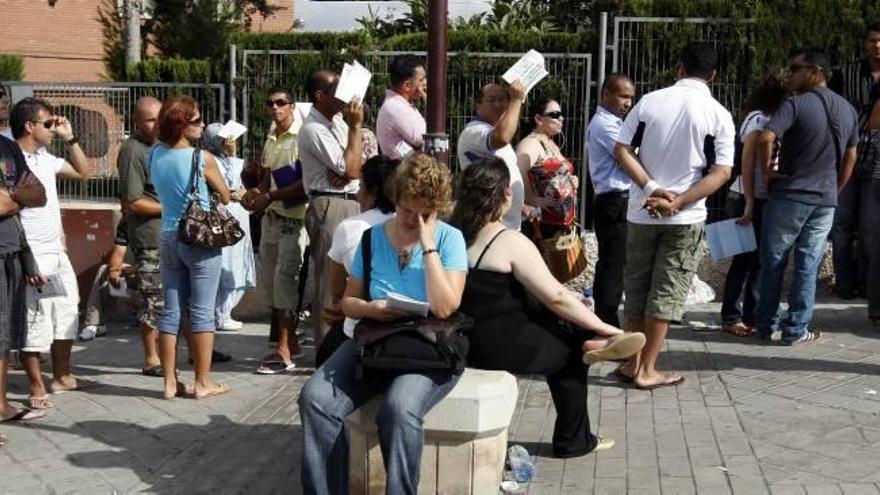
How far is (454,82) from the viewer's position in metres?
10.4

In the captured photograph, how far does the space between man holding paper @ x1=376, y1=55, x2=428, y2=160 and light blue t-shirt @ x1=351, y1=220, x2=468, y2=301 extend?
2.00 m

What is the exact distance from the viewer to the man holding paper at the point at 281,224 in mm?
7438

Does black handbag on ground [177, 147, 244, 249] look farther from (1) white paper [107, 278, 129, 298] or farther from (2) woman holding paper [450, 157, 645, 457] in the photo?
(1) white paper [107, 278, 129, 298]

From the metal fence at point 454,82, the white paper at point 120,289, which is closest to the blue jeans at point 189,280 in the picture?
the white paper at point 120,289

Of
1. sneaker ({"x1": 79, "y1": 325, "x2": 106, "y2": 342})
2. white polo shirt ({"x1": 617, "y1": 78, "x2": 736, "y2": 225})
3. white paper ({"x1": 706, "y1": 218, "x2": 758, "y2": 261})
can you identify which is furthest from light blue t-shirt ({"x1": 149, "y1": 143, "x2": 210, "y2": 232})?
white paper ({"x1": 706, "y1": 218, "x2": 758, "y2": 261})

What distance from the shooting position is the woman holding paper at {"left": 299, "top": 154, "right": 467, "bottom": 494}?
4.54 meters

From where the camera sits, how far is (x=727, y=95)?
10117 mm

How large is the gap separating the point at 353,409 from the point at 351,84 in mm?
2220

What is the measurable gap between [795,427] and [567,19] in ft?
23.8

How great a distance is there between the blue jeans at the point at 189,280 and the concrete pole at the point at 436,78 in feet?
5.27

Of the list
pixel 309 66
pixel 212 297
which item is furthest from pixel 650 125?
pixel 309 66

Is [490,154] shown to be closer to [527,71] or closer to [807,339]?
[527,71]

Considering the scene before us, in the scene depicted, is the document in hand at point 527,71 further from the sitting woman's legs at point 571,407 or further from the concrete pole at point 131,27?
the concrete pole at point 131,27

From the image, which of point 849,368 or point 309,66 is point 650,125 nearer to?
point 849,368
